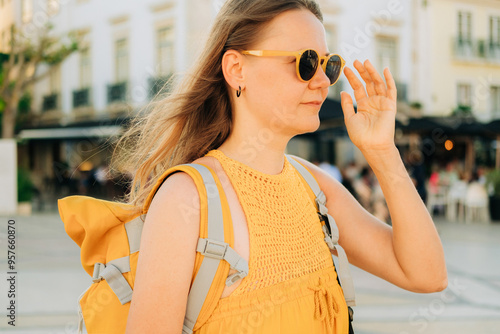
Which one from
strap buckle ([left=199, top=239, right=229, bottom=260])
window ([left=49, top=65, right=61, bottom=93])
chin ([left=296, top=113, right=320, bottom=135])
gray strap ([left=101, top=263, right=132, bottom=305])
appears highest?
window ([left=49, top=65, right=61, bottom=93])

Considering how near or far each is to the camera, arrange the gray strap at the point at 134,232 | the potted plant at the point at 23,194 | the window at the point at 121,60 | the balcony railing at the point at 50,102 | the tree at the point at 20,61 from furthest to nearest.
A: the balcony railing at the point at 50,102 → the window at the point at 121,60 → the tree at the point at 20,61 → the potted plant at the point at 23,194 → the gray strap at the point at 134,232

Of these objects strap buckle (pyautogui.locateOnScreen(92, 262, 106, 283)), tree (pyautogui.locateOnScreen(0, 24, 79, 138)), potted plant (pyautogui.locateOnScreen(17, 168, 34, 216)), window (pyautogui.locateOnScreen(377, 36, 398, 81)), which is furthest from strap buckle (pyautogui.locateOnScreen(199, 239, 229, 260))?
window (pyautogui.locateOnScreen(377, 36, 398, 81))

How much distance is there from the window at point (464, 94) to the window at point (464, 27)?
1724mm

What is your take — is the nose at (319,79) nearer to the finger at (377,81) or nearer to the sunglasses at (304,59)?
the sunglasses at (304,59)

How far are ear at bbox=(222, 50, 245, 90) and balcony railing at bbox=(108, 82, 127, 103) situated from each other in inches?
678

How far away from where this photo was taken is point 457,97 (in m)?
19.7

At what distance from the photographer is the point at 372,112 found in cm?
142

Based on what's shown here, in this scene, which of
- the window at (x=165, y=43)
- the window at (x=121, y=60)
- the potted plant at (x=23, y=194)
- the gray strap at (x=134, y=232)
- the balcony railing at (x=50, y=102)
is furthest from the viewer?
the balcony railing at (x=50, y=102)

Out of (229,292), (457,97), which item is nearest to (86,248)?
(229,292)

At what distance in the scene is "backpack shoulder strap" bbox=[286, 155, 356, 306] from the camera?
4.46 feet

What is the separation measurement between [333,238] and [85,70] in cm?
2002

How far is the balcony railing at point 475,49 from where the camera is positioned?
1923 cm

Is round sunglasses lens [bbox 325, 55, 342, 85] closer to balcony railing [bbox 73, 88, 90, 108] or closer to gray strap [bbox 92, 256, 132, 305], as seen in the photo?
gray strap [bbox 92, 256, 132, 305]

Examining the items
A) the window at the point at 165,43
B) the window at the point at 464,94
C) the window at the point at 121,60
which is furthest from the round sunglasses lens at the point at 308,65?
the window at the point at 464,94
